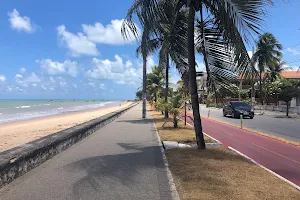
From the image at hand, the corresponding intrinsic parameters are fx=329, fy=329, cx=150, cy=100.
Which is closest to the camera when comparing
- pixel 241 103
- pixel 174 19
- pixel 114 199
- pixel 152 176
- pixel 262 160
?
pixel 114 199

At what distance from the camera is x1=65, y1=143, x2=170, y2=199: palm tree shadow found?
5.23 meters

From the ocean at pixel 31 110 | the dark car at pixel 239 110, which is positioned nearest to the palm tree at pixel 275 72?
the dark car at pixel 239 110

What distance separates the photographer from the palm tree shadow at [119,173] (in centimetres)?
523

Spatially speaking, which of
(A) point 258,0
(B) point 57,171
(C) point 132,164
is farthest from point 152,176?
(A) point 258,0

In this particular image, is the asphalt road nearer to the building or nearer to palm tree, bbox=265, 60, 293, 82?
the building

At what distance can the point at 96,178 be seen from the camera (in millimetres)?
5879

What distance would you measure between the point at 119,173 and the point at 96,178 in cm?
55

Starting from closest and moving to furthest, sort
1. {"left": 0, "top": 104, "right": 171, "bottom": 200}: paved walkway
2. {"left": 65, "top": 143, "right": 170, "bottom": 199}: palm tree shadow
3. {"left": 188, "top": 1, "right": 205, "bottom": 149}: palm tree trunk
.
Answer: {"left": 0, "top": 104, "right": 171, "bottom": 200}: paved walkway < {"left": 65, "top": 143, "right": 170, "bottom": 199}: palm tree shadow < {"left": 188, "top": 1, "right": 205, "bottom": 149}: palm tree trunk

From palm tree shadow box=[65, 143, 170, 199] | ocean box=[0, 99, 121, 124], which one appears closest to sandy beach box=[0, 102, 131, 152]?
ocean box=[0, 99, 121, 124]

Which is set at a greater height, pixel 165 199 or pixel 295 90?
pixel 295 90

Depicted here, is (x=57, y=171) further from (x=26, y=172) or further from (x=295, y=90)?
(x=295, y=90)

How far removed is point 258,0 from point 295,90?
82.8 ft

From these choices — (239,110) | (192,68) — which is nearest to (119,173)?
(192,68)

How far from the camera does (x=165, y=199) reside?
4.75m
